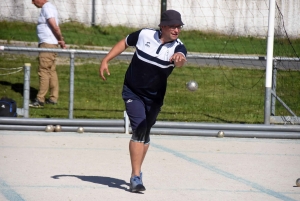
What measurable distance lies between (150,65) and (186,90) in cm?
746

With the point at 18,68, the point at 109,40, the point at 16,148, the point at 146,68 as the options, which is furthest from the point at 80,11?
the point at 146,68

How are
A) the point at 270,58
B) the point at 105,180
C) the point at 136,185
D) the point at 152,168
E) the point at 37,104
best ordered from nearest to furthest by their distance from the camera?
the point at 136,185
the point at 105,180
the point at 152,168
the point at 270,58
the point at 37,104

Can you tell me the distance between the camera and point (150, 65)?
6.88m

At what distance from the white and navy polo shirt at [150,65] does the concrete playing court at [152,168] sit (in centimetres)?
102

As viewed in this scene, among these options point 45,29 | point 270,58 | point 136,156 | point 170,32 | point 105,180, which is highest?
point 45,29

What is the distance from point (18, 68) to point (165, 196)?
9.46 meters

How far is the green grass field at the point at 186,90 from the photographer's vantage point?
12562 millimetres

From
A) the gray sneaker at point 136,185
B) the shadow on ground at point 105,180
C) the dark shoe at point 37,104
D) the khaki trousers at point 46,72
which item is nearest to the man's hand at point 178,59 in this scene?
the gray sneaker at point 136,185

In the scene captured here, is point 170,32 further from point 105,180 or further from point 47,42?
point 47,42

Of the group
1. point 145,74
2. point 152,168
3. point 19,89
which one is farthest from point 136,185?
point 19,89

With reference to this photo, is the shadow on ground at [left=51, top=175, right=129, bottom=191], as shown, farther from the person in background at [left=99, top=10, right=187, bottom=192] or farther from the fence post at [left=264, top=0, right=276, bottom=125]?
the fence post at [left=264, top=0, right=276, bottom=125]

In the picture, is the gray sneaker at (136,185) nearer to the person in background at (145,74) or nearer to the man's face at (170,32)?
the person in background at (145,74)

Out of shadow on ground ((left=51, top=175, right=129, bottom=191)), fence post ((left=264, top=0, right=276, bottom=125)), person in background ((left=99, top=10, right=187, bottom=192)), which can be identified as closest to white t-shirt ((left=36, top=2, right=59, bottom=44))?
fence post ((left=264, top=0, right=276, bottom=125))

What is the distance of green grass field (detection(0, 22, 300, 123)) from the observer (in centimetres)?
1256
